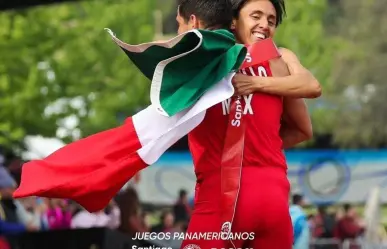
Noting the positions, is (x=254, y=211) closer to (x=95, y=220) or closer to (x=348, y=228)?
(x=95, y=220)

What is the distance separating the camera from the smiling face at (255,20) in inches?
181

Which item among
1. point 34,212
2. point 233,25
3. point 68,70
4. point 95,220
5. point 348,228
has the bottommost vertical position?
point 348,228

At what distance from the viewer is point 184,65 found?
4.38m

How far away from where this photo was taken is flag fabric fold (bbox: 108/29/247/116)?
4.33m

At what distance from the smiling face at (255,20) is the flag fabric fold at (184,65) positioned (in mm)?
223

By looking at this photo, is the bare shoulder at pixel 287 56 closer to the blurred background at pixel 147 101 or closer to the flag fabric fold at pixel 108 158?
the flag fabric fold at pixel 108 158

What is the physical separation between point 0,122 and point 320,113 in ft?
32.3

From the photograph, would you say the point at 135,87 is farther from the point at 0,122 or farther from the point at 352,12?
the point at 352,12

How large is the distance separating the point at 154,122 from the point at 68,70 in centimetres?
1856

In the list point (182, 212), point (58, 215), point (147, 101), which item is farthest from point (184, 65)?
point (147, 101)

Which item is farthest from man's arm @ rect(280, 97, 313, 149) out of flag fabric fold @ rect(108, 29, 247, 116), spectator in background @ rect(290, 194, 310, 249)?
spectator in background @ rect(290, 194, 310, 249)

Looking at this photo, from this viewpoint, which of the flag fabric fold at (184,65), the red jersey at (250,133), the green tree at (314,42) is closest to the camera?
the flag fabric fold at (184,65)

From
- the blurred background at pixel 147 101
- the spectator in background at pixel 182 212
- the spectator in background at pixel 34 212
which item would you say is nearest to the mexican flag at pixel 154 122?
the spectator in background at pixel 34 212

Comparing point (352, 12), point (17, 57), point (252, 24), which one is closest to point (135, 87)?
point (17, 57)
